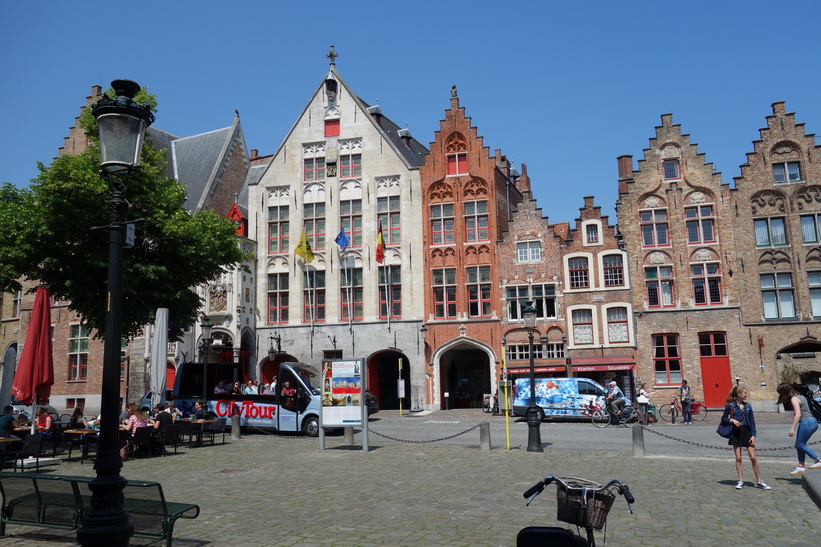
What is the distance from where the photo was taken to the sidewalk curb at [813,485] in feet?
28.4

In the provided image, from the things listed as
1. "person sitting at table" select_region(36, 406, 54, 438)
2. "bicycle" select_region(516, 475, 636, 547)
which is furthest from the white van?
"bicycle" select_region(516, 475, 636, 547)

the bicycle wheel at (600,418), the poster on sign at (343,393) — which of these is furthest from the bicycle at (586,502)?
the bicycle wheel at (600,418)

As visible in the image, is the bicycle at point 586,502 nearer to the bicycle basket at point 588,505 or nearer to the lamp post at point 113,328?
the bicycle basket at point 588,505

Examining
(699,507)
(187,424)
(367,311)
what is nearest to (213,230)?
(187,424)

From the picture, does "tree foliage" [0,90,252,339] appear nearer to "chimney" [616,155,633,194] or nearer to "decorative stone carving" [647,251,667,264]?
"decorative stone carving" [647,251,667,264]

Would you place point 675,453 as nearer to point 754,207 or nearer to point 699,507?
point 699,507

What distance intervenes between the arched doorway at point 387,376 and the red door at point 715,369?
14.6m

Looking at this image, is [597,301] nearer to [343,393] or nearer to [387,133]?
[387,133]

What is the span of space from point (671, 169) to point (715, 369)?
32.7 feet

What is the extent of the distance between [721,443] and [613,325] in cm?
1451

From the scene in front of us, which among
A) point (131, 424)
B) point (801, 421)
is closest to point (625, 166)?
point (801, 421)

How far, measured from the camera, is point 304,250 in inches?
1339

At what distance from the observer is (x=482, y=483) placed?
10695mm

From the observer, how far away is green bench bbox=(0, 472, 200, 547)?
6605mm
